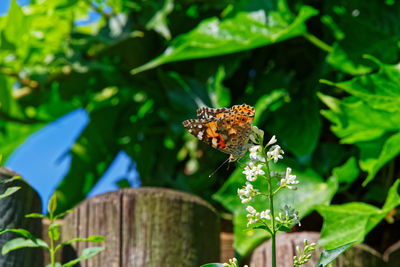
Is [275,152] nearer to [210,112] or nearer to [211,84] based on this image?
[210,112]

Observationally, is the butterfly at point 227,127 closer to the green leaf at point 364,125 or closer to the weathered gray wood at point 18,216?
the weathered gray wood at point 18,216

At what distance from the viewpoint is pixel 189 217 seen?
1.24 meters

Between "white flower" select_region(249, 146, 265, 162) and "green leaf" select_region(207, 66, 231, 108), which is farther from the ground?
"green leaf" select_region(207, 66, 231, 108)

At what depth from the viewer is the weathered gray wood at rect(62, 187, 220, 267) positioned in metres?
1.18

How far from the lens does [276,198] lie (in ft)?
4.78

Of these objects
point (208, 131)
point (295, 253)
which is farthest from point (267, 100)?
point (208, 131)

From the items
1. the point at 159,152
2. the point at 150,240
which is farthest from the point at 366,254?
the point at 159,152

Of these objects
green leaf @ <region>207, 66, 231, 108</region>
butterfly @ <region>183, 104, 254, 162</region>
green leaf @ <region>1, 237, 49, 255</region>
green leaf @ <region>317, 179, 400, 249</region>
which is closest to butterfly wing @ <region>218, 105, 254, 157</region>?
butterfly @ <region>183, 104, 254, 162</region>

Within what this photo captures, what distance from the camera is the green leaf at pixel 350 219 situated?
1.29m

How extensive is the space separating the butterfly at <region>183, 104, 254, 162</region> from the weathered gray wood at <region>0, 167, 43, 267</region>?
14.1 inches

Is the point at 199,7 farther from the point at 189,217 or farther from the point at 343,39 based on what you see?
the point at 189,217

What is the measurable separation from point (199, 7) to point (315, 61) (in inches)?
18.3

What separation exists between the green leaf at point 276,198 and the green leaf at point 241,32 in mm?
333

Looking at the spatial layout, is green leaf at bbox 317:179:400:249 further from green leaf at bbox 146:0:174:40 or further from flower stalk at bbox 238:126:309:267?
green leaf at bbox 146:0:174:40
